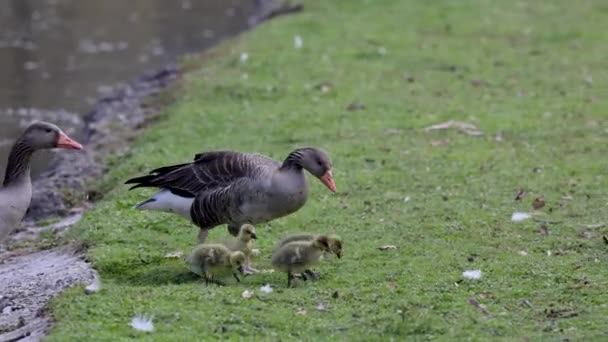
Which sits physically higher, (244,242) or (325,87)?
(244,242)

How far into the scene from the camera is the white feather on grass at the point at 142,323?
25.2 feet

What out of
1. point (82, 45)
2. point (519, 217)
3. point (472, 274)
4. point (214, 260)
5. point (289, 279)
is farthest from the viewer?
point (82, 45)

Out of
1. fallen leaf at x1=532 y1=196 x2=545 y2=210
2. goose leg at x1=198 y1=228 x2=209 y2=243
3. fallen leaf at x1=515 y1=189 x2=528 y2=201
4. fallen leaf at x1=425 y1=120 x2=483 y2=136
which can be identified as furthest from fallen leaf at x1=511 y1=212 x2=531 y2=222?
fallen leaf at x1=425 y1=120 x2=483 y2=136

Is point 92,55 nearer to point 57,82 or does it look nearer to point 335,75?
point 57,82

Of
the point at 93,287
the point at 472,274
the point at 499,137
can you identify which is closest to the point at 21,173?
the point at 93,287

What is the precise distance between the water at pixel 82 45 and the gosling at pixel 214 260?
24.7 ft

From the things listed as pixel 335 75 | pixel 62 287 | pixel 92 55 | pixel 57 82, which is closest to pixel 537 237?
pixel 62 287

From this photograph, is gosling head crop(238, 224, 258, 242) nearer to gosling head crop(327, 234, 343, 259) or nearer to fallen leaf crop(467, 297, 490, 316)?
gosling head crop(327, 234, 343, 259)

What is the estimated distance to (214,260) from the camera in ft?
28.8

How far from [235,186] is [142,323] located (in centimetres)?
203

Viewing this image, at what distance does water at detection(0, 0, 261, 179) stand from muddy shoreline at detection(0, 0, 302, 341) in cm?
89

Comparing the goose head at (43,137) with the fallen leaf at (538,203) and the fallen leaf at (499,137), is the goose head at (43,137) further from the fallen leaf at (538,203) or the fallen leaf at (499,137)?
the fallen leaf at (499,137)

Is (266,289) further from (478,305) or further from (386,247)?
(386,247)

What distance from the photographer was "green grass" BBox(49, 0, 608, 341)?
802 centimetres
